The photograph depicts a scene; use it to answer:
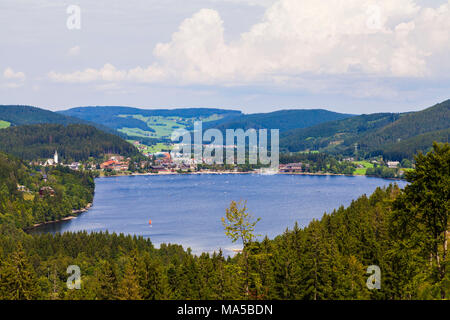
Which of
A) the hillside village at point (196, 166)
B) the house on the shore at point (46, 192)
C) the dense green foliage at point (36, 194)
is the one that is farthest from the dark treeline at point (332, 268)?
the hillside village at point (196, 166)

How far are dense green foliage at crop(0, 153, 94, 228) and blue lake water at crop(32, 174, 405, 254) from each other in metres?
3.27

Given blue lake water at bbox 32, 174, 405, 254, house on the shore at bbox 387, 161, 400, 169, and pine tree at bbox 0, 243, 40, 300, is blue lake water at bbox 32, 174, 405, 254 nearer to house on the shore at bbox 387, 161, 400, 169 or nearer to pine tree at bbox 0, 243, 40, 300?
pine tree at bbox 0, 243, 40, 300

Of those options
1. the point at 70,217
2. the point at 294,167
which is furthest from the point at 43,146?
the point at 70,217

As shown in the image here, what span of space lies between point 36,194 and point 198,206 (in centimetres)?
2850

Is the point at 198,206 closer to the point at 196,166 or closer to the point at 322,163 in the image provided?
the point at 196,166

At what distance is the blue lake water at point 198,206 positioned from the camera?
67625 mm

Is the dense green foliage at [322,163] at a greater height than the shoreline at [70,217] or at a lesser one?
greater

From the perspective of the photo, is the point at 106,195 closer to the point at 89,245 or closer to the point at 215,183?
the point at 215,183

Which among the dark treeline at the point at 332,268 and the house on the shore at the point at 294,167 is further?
the house on the shore at the point at 294,167

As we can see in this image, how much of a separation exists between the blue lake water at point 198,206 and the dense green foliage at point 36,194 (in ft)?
10.7

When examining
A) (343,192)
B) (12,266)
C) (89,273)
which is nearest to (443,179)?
(12,266)

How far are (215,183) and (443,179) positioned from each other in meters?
121

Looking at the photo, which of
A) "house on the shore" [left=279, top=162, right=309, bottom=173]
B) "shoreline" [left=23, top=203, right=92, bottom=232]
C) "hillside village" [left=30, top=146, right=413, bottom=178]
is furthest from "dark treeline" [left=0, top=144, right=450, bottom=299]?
"house on the shore" [left=279, top=162, right=309, bottom=173]

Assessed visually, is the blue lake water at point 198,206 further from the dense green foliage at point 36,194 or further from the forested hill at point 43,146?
the forested hill at point 43,146
